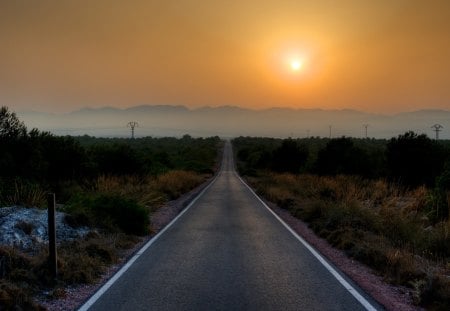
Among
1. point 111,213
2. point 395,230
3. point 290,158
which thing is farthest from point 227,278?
point 290,158

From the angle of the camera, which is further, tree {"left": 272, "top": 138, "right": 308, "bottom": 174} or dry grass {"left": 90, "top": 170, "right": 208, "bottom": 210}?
tree {"left": 272, "top": 138, "right": 308, "bottom": 174}

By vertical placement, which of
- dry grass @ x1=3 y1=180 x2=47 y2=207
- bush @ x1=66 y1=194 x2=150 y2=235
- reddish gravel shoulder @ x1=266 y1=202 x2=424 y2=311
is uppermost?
dry grass @ x1=3 y1=180 x2=47 y2=207

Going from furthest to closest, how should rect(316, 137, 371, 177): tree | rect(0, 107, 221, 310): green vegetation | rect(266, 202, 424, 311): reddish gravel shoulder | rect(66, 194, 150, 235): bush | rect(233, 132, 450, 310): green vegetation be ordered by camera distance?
rect(316, 137, 371, 177): tree < rect(66, 194, 150, 235): bush < rect(233, 132, 450, 310): green vegetation < rect(0, 107, 221, 310): green vegetation < rect(266, 202, 424, 311): reddish gravel shoulder

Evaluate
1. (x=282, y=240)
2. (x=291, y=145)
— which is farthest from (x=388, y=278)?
(x=291, y=145)

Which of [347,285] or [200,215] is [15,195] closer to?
[200,215]

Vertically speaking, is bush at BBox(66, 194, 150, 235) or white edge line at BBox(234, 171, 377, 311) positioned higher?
bush at BBox(66, 194, 150, 235)

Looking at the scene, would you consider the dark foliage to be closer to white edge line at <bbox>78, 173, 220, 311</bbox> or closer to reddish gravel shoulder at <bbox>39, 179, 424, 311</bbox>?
reddish gravel shoulder at <bbox>39, 179, 424, 311</bbox>

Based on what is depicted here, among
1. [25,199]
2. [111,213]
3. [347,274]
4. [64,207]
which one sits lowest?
[347,274]

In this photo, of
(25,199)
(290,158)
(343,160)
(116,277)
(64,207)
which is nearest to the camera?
(116,277)

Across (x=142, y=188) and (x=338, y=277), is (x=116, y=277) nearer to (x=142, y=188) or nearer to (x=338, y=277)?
(x=338, y=277)

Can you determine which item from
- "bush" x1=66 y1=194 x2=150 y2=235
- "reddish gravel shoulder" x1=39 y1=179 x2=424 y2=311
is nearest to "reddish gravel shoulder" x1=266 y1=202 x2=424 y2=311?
"reddish gravel shoulder" x1=39 y1=179 x2=424 y2=311

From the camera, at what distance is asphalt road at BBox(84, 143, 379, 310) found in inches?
270

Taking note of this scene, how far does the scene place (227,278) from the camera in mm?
8414

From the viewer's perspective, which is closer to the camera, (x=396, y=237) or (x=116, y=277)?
(x=116, y=277)
